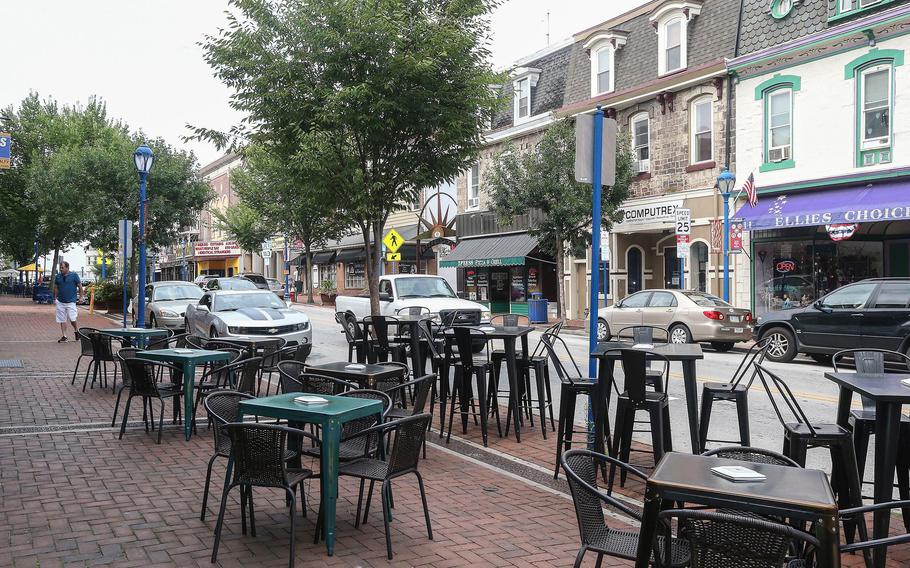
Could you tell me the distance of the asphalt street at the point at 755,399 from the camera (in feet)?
26.9

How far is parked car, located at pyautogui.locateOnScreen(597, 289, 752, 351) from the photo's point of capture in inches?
679

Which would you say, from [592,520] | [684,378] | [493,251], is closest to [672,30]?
[493,251]

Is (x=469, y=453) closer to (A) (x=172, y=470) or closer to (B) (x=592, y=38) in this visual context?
(A) (x=172, y=470)

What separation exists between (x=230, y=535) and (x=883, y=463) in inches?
163

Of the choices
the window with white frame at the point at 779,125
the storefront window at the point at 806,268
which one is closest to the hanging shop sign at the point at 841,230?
the storefront window at the point at 806,268

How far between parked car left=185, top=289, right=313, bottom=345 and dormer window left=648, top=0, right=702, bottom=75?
1500 cm

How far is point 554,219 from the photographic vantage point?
24266 mm

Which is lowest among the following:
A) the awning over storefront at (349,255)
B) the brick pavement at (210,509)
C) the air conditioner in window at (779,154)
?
the brick pavement at (210,509)

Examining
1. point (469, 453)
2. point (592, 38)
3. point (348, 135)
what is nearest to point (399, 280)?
point (348, 135)

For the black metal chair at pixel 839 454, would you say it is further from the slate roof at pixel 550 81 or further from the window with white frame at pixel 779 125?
the slate roof at pixel 550 81

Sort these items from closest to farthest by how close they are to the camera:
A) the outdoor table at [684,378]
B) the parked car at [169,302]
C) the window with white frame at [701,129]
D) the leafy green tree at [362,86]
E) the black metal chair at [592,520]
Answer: the black metal chair at [592,520]
the outdoor table at [684,378]
the leafy green tree at [362,86]
the parked car at [169,302]
the window with white frame at [701,129]

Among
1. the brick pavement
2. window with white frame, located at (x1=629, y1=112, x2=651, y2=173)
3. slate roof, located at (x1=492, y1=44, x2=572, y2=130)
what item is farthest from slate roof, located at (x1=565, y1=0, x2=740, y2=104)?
the brick pavement

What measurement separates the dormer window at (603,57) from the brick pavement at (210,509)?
20852 mm

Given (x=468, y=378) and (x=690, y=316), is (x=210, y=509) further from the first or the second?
(x=690, y=316)
